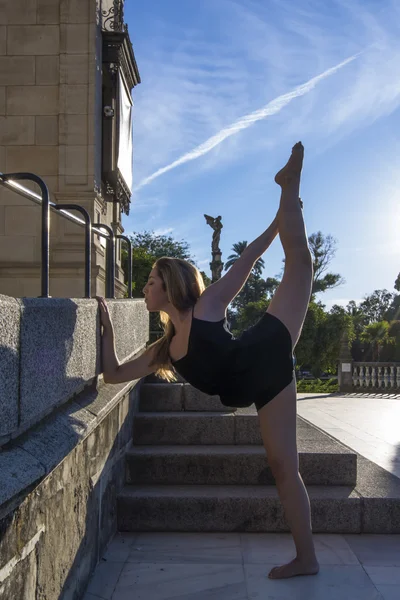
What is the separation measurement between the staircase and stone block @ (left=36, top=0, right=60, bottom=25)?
6490mm

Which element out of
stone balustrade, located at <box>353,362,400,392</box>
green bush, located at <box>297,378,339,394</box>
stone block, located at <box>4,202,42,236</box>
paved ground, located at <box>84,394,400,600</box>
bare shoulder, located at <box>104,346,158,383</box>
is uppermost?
stone block, located at <box>4,202,42,236</box>

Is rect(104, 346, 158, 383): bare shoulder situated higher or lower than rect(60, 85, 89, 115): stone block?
lower

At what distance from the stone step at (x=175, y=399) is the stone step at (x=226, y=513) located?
1243mm

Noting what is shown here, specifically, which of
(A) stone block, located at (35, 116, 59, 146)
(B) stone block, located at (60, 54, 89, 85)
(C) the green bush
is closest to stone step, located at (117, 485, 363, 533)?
(A) stone block, located at (35, 116, 59, 146)

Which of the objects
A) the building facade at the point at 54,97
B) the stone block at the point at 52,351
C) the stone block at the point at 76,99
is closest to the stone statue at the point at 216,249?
the building facade at the point at 54,97

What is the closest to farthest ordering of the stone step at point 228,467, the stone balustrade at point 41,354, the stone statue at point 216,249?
the stone balustrade at point 41,354 → the stone step at point 228,467 → the stone statue at point 216,249

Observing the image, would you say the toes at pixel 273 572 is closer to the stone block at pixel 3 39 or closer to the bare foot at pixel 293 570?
the bare foot at pixel 293 570

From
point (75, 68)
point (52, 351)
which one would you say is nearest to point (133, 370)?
point (52, 351)

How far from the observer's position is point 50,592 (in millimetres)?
2246

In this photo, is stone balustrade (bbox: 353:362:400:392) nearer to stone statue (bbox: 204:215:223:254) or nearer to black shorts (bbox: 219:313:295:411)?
stone statue (bbox: 204:215:223:254)

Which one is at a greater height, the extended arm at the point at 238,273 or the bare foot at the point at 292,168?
the bare foot at the point at 292,168

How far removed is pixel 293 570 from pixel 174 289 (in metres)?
1.50

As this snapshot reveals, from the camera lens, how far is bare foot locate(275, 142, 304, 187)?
303 centimetres

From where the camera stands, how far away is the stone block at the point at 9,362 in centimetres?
167
